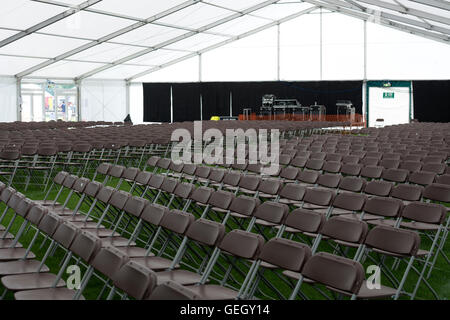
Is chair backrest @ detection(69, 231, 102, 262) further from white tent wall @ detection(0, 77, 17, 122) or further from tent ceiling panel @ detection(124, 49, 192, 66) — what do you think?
tent ceiling panel @ detection(124, 49, 192, 66)

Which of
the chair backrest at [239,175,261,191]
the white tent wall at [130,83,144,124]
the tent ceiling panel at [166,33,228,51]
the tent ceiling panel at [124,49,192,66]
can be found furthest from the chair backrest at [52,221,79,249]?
the white tent wall at [130,83,144,124]

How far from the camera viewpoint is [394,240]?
3.86 metres

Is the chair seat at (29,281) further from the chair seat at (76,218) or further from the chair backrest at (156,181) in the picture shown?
the chair backrest at (156,181)

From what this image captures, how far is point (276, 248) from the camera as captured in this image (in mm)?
3635

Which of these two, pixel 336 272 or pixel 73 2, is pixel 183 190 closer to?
pixel 336 272

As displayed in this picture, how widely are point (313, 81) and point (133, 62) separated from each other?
30.2 ft

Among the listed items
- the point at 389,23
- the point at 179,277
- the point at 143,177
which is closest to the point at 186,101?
the point at 389,23

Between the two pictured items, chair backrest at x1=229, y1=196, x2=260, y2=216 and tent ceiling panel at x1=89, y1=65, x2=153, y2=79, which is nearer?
chair backrest at x1=229, y1=196, x2=260, y2=216

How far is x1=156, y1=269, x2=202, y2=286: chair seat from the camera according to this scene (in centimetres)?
396

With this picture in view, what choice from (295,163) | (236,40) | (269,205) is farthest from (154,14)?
(269,205)

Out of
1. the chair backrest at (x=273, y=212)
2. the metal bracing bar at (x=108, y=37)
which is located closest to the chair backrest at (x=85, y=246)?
the chair backrest at (x=273, y=212)

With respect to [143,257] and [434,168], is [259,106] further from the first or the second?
[143,257]

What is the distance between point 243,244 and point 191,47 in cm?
2514

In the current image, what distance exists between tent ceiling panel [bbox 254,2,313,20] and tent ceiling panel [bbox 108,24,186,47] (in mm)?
4004
